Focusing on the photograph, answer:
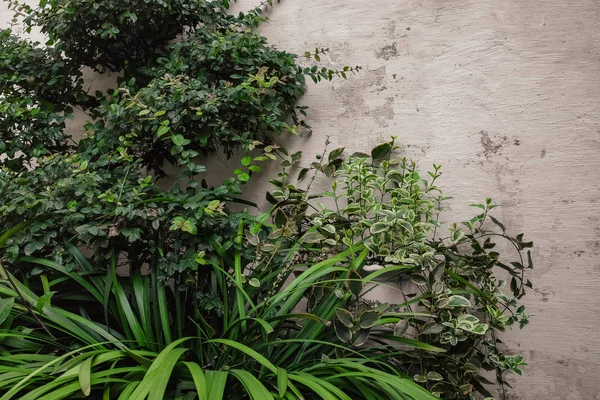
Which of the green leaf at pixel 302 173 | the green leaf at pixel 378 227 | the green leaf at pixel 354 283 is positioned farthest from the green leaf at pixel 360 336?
the green leaf at pixel 302 173

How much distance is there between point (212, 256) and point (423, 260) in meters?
0.72

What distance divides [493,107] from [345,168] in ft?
2.15

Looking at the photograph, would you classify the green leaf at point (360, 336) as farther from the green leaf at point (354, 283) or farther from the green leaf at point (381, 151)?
the green leaf at point (381, 151)

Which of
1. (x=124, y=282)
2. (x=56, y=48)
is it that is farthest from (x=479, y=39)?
(x=56, y=48)

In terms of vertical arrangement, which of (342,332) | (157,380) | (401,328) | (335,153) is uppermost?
(157,380)

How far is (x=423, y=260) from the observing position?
152 cm

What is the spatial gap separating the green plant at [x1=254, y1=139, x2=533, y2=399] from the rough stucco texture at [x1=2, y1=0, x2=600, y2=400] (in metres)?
0.10

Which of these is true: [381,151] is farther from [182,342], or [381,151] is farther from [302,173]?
[182,342]

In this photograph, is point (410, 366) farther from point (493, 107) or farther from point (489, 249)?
point (493, 107)

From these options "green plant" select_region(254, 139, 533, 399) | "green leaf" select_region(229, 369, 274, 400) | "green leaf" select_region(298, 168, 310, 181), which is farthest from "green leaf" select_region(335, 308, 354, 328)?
"green leaf" select_region(298, 168, 310, 181)

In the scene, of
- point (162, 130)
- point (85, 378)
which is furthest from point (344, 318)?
point (162, 130)

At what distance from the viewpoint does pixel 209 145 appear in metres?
2.05

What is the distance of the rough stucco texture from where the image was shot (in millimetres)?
1762

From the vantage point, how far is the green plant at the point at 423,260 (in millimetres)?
1455
